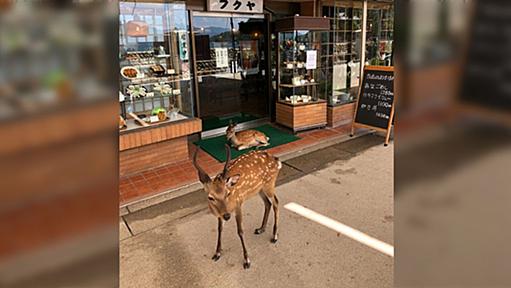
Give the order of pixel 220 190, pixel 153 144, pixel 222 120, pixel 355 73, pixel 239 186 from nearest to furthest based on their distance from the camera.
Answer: pixel 220 190 < pixel 239 186 < pixel 153 144 < pixel 222 120 < pixel 355 73

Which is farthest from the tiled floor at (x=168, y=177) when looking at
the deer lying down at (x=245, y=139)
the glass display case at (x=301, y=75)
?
the glass display case at (x=301, y=75)

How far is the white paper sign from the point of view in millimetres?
6012

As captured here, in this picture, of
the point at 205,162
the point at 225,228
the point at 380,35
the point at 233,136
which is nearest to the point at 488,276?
the point at 225,228

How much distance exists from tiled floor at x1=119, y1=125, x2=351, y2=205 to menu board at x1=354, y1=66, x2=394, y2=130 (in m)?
1.01

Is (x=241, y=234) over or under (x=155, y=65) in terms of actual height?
under

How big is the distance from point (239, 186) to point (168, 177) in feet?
6.52

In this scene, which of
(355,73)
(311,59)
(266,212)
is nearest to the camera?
→ (266,212)

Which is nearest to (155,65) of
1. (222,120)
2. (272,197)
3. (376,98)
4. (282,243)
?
(222,120)

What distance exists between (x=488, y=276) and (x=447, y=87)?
21 centimetres

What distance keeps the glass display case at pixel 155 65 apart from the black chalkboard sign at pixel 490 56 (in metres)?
4.23

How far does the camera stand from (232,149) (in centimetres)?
531

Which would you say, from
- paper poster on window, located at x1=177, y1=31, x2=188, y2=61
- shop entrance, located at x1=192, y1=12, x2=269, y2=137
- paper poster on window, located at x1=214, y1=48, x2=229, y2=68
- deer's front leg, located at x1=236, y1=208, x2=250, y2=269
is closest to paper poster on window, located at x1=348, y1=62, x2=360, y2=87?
shop entrance, located at x1=192, y1=12, x2=269, y2=137

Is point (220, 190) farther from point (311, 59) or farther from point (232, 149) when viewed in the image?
point (311, 59)

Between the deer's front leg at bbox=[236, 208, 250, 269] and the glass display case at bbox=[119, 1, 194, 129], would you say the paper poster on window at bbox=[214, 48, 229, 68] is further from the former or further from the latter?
the deer's front leg at bbox=[236, 208, 250, 269]
